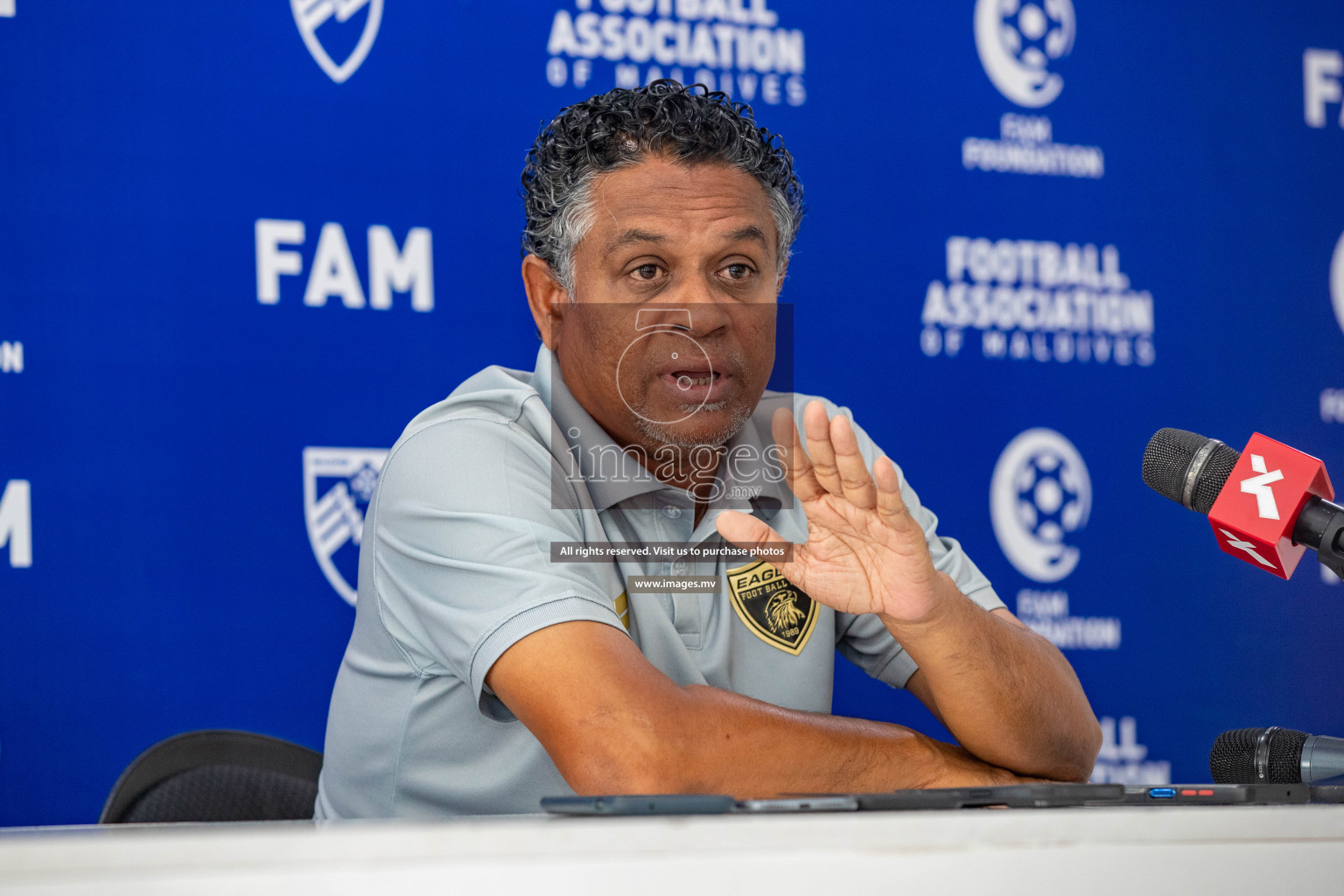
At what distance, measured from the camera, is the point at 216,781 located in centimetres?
122

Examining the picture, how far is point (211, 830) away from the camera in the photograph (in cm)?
48

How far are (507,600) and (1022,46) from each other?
173cm

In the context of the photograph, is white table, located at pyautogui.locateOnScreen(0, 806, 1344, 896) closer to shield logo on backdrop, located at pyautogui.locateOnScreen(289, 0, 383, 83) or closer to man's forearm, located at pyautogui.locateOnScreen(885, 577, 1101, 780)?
man's forearm, located at pyautogui.locateOnScreen(885, 577, 1101, 780)

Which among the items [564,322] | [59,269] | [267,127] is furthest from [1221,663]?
[59,269]

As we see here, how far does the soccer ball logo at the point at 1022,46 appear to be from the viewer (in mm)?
2244

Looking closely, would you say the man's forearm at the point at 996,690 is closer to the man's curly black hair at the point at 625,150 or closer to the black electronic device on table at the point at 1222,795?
the black electronic device on table at the point at 1222,795

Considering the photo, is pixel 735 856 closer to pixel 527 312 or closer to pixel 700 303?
pixel 700 303

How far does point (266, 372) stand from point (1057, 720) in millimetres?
1251

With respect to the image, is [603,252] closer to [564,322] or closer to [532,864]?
[564,322]

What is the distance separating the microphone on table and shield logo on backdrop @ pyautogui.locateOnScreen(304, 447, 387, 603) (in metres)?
1.24

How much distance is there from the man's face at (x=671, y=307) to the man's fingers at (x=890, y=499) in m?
0.39

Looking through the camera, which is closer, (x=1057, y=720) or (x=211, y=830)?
(x=211, y=830)

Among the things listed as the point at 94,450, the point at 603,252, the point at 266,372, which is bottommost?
the point at 94,450

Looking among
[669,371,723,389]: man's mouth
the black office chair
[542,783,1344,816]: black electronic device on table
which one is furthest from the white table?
[669,371,723,389]: man's mouth
